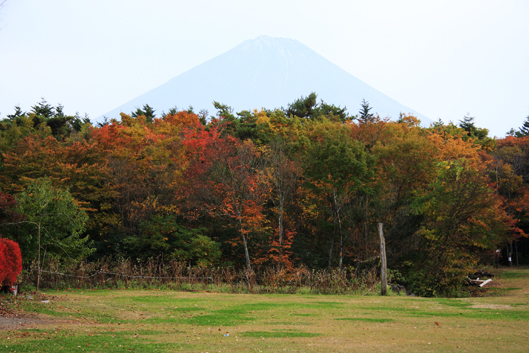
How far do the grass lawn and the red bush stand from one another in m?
0.71

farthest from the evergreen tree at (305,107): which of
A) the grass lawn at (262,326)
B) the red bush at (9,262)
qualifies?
the red bush at (9,262)

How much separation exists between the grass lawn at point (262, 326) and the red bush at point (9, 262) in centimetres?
71

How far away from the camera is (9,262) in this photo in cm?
1314

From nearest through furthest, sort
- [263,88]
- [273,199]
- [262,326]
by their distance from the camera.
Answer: [262,326], [273,199], [263,88]

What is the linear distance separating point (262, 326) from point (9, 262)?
24.2 ft

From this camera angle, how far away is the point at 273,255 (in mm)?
30453

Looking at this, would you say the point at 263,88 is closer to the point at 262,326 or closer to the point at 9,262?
the point at 9,262

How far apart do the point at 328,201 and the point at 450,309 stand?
58.6ft

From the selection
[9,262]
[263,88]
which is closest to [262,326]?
[9,262]

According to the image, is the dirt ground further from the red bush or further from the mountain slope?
the mountain slope

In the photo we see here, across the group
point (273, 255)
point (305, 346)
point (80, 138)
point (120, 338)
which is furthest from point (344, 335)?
point (80, 138)

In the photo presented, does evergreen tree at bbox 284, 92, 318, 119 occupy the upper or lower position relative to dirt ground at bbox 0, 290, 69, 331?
upper

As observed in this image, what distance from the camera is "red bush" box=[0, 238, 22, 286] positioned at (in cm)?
1280

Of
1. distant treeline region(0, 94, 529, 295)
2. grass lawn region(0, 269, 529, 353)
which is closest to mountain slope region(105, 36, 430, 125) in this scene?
distant treeline region(0, 94, 529, 295)
